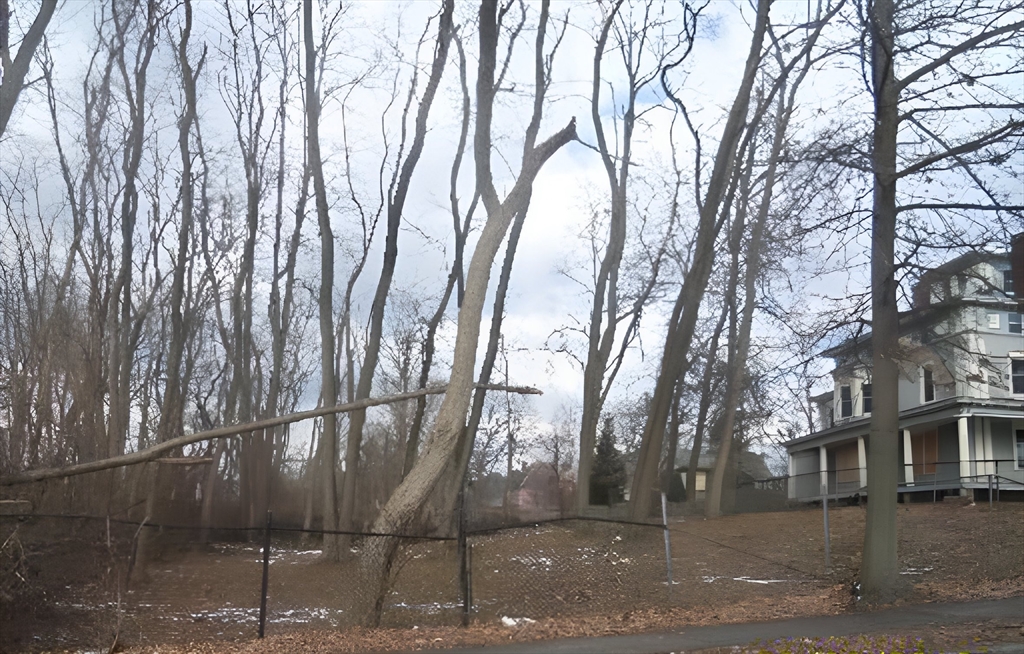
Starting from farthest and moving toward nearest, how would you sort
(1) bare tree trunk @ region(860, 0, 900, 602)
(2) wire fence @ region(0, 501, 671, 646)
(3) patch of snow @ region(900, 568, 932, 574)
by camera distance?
(3) patch of snow @ region(900, 568, 932, 574) < (1) bare tree trunk @ region(860, 0, 900, 602) < (2) wire fence @ region(0, 501, 671, 646)

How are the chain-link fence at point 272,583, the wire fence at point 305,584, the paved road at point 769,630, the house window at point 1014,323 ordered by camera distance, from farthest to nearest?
the house window at point 1014,323 < the wire fence at point 305,584 < the chain-link fence at point 272,583 < the paved road at point 769,630

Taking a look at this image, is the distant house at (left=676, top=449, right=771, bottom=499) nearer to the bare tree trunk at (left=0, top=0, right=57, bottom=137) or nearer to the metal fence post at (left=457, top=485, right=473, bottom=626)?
the metal fence post at (left=457, top=485, right=473, bottom=626)

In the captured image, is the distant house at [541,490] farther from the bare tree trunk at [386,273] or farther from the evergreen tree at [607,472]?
the bare tree trunk at [386,273]

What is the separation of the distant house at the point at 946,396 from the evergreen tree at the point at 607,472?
6033mm

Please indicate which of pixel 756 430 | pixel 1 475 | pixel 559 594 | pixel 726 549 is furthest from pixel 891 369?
pixel 756 430

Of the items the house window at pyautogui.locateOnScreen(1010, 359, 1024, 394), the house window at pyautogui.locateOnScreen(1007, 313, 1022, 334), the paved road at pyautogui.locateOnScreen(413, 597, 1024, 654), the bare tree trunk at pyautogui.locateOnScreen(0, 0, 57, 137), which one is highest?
the bare tree trunk at pyautogui.locateOnScreen(0, 0, 57, 137)

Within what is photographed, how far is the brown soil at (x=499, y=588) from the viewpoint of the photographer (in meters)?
9.98

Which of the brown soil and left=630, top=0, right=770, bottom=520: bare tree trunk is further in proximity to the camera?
left=630, top=0, right=770, bottom=520: bare tree trunk

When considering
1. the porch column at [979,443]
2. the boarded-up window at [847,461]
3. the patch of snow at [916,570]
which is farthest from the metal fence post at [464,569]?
the boarded-up window at [847,461]

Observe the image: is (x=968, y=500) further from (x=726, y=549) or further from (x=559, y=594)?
(x=559, y=594)

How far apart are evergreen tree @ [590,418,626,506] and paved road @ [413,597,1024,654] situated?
16954 millimetres

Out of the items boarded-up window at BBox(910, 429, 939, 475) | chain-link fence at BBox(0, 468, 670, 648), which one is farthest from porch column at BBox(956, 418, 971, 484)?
chain-link fence at BBox(0, 468, 670, 648)

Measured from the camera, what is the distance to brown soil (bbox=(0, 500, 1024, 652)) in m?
9.98

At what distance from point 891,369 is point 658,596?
15.1ft
